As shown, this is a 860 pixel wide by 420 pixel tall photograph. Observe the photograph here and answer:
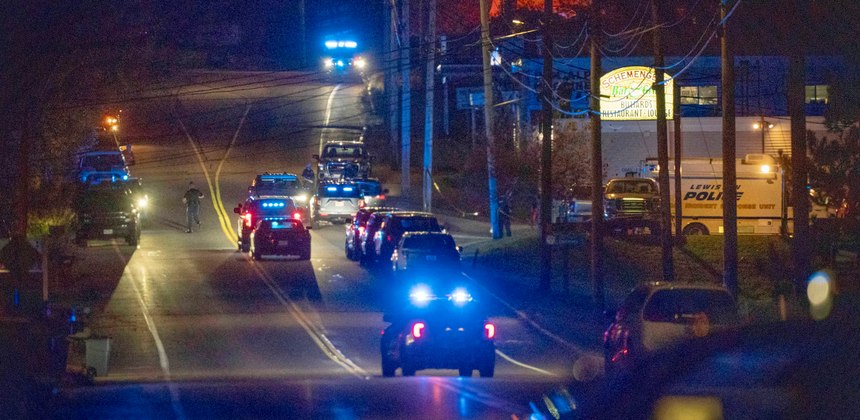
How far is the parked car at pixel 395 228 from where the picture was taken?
100 feet

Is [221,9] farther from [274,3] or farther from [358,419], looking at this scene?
[358,419]

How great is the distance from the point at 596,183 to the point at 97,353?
1280 cm

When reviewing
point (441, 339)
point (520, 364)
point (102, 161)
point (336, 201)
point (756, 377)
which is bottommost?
point (520, 364)

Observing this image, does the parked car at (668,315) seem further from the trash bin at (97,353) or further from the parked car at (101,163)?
the parked car at (101,163)

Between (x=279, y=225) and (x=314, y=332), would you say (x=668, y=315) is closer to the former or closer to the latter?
(x=314, y=332)

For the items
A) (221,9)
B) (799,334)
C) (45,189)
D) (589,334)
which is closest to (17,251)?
(589,334)

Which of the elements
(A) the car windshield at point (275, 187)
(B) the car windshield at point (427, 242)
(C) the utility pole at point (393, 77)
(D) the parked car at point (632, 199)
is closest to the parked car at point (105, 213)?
(A) the car windshield at point (275, 187)

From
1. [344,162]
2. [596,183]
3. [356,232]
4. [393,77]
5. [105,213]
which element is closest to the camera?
[596,183]

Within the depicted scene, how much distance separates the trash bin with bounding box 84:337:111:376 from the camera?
16.5 meters

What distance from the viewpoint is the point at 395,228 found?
30719 millimetres

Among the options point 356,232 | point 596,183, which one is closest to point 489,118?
point 356,232

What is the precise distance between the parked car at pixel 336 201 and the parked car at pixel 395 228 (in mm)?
11899

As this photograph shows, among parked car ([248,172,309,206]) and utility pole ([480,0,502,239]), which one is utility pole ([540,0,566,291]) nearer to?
utility pole ([480,0,502,239])

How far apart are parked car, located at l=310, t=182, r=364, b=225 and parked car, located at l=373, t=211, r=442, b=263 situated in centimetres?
1190
